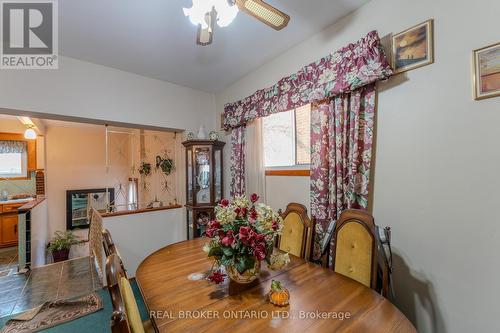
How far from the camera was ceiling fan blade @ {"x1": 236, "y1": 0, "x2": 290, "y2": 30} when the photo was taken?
1.16 metres

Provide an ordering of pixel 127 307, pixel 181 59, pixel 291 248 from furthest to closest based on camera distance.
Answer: pixel 181 59 → pixel 291 248 → pixel 127 307

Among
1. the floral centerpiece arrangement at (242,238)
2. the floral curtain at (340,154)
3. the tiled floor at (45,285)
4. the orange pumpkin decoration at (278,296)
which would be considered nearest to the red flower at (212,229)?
the floral centerpiece arrangement at (242,238)

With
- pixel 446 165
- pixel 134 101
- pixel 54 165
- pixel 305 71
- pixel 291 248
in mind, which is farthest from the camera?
pixel 54 165

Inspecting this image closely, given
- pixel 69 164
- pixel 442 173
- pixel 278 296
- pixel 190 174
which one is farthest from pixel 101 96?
pixel 69 164

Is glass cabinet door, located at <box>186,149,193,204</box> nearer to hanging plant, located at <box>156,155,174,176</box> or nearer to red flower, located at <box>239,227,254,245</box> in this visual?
hanging plant, located at <box>156,155,174,176</box>

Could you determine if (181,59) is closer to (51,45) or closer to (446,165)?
(51,45)

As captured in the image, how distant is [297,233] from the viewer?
1.81 metres

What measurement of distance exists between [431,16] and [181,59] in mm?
2213

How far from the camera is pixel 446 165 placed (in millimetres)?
1304

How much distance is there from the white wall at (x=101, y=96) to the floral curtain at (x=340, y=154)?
2.04 metres

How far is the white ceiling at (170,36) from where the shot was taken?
169cm

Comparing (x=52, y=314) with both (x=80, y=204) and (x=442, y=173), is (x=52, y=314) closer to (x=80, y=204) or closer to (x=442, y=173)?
(x=442, y=173)

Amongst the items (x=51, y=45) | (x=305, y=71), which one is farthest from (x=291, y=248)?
(x=51, y=45)

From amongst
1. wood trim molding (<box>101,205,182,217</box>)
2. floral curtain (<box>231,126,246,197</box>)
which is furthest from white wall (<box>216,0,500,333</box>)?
wood trim molding (<box>101,205,182,217</box>)
